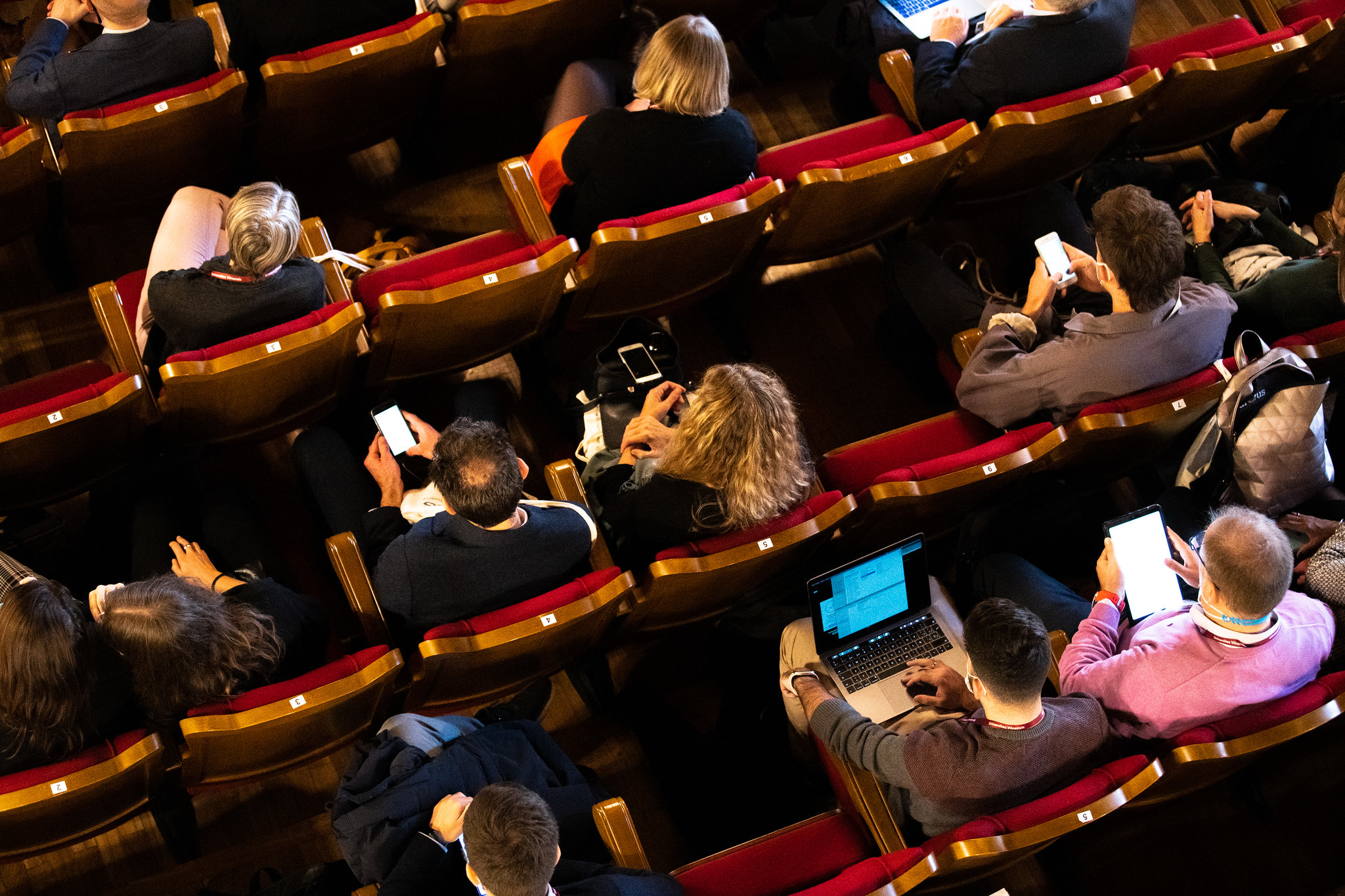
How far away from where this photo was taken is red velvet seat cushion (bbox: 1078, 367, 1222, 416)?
185 centimetres

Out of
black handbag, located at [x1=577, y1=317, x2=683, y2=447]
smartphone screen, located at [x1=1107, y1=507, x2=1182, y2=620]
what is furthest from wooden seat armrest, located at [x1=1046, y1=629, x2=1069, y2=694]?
black handbag, located at [x1=577, y1=317, x2=683, y2=447]

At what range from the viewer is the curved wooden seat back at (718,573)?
1.65 m

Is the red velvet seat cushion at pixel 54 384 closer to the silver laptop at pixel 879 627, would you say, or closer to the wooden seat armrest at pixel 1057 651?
the silver laptop at pixel 879 627

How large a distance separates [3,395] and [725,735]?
1284 millimetres

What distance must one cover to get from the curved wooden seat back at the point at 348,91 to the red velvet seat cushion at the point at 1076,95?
1.04 m

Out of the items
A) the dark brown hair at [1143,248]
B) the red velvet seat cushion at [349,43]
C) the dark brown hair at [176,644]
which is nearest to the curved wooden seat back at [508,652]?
the dark brown hair at [176,644]

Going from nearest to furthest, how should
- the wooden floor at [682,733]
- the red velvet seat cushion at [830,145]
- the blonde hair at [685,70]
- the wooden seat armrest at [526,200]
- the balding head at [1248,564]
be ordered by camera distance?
the balding head at [1248,564] < the wooden floor at [682,733] < the blonde hair at [685,70] < the wooden seat armrest at [526,200] < the red velvet seat cushion at [830,145]

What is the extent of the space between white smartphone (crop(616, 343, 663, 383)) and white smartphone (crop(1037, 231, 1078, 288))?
71 centimetres

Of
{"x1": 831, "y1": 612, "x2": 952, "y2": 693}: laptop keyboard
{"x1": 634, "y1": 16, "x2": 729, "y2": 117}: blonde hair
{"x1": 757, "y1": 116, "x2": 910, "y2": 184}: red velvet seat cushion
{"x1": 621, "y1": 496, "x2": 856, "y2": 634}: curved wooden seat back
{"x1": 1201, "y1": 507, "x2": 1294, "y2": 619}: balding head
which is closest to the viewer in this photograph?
{"x1": 1201, "y1": 507, "x2": 1294, "y2": 619}: balding head

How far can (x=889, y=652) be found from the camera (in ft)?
5.84

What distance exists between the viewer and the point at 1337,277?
6.56 ft

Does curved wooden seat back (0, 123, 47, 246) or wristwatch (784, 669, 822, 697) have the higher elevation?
curved wooden seat back (0, 123, 47, 246)

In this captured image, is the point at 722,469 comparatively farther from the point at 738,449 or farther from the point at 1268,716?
the point at 1268,716

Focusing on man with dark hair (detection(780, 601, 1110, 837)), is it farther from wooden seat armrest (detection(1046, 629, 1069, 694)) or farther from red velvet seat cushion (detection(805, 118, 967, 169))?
red velvet seat cushion (detection(805, 118, 967, 169))
